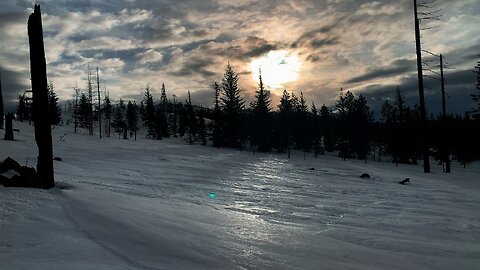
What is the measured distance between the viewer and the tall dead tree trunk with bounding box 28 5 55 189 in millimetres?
8414

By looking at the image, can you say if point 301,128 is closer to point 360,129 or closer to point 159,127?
point 360,129

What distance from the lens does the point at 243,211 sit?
28.0ft

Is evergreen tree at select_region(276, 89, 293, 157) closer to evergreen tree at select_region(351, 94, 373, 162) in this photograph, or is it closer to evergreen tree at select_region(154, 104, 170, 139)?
evergreen tree at select_region(351, 94, 373, 162)

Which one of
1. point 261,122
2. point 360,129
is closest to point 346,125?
point 360,129

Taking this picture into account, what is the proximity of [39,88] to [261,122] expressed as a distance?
2018 inches

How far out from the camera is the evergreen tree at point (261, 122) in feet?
192

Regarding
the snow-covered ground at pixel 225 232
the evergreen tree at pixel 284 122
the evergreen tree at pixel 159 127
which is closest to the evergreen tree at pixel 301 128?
the evergreen tree at pixel 284 122

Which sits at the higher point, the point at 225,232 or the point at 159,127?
the point at 159,127

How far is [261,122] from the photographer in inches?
2322

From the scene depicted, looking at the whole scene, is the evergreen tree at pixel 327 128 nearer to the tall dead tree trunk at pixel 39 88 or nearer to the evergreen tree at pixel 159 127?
the evergreen tree at pixel 159 127

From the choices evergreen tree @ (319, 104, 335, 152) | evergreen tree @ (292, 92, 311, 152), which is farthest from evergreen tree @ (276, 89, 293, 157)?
evergreen tree @ (319, 104, 335, 152)

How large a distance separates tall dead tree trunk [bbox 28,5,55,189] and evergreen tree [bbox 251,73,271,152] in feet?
166

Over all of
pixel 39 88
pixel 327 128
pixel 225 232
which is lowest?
pixel 225 232

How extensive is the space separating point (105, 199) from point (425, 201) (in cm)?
960
